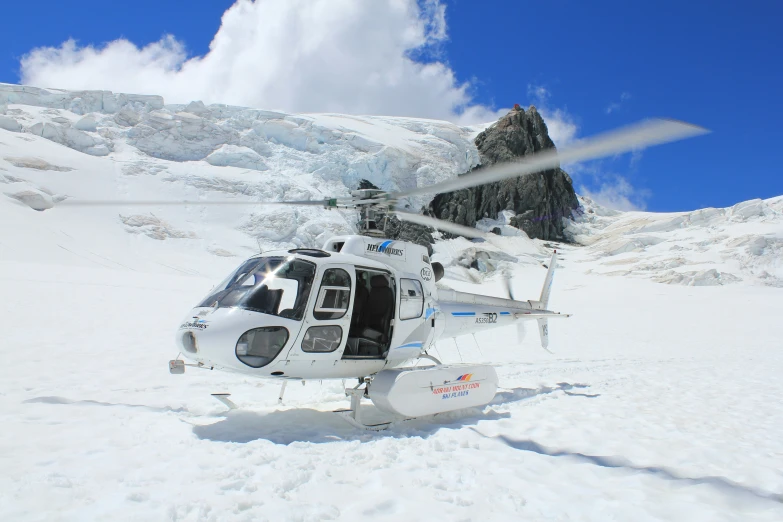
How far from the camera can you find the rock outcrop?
4531cm

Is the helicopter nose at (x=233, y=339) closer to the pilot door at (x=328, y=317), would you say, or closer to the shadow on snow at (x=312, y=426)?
the pilot door at (x=328, y=317)

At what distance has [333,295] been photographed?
5160mm

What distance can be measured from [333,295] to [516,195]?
4717cm

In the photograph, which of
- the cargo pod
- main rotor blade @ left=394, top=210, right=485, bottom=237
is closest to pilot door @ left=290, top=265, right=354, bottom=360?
the cargo pod

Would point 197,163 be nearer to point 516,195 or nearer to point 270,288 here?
point 516,195

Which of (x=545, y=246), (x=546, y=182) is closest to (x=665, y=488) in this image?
(x=545, y=246)

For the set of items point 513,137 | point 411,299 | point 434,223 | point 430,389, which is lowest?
point 430,389

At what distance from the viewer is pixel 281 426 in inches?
191

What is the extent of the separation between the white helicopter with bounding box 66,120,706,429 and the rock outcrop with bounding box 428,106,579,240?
124 ft

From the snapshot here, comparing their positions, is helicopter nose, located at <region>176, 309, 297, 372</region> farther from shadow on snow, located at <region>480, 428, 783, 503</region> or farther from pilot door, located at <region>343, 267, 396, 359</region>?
shadow on snow, located at <region>480, 428, 783, 503</region>

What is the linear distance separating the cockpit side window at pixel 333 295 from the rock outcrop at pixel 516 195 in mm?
38763

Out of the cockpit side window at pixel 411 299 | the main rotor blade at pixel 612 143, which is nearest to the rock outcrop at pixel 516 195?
the cockpit side window at pixel 411 299

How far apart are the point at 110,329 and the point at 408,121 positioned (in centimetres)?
4266

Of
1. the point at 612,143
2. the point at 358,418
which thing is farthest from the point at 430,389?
the point at 612,143
